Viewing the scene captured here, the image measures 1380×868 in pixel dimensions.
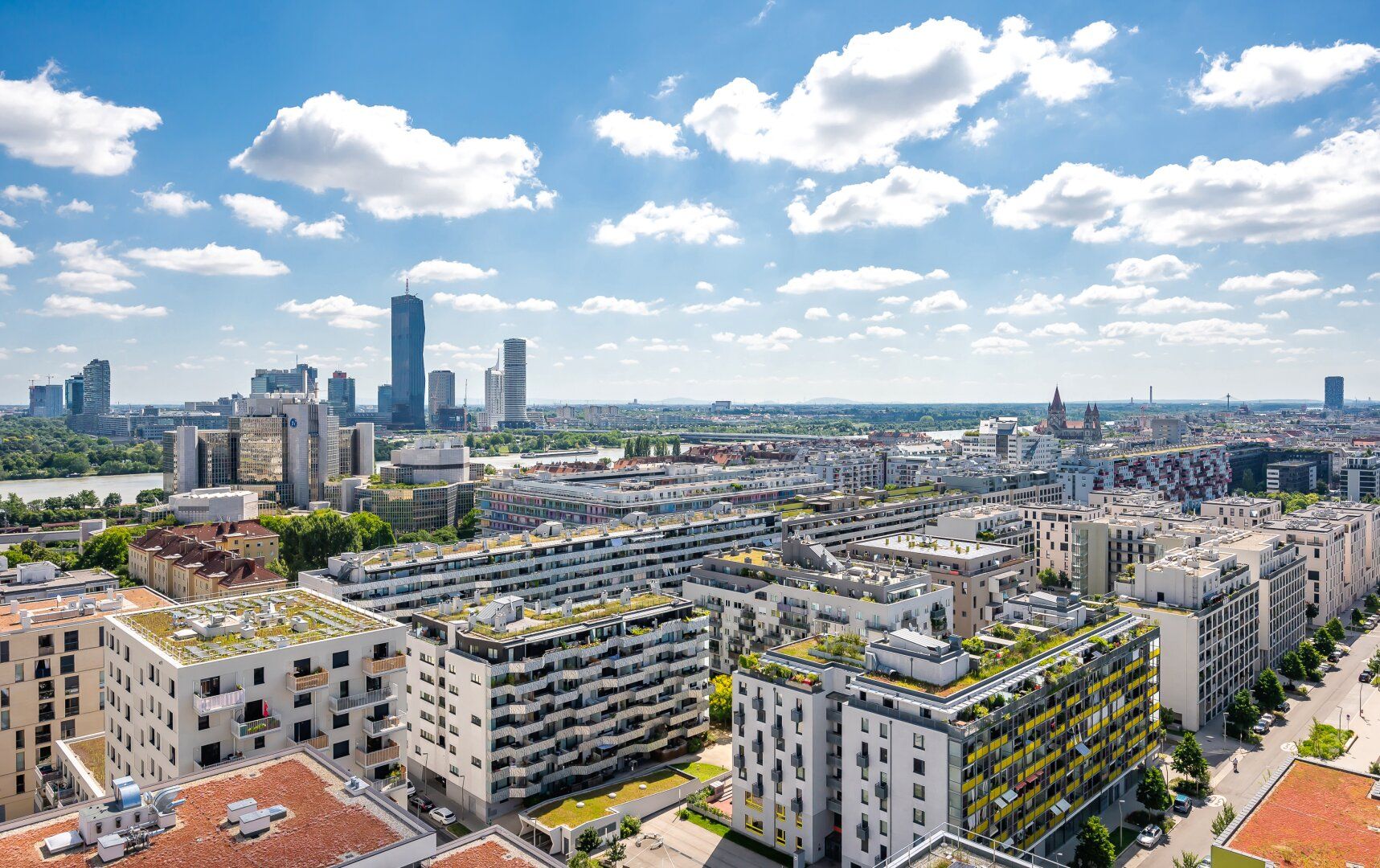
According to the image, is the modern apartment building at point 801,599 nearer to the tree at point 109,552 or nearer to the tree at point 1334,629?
the tree at point 1334,629

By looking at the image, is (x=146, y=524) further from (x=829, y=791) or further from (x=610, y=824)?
(x=829, y=791)

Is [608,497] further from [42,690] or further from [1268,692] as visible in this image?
[1268,692]

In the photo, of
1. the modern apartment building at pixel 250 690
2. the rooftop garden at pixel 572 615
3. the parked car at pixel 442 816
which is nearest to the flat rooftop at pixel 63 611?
the modern apartment building at pixel 250 690

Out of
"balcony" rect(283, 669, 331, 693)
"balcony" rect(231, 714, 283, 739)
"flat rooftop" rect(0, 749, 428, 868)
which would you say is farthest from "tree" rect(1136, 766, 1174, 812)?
"balcony" rect(231, 714, 283, 739)

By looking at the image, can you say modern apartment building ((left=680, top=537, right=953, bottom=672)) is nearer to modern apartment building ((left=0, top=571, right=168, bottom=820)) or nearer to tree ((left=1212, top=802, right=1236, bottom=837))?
tree ((left=1212, top=802, right=1236, bottom=837))

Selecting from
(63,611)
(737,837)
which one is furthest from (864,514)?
(63,611)
